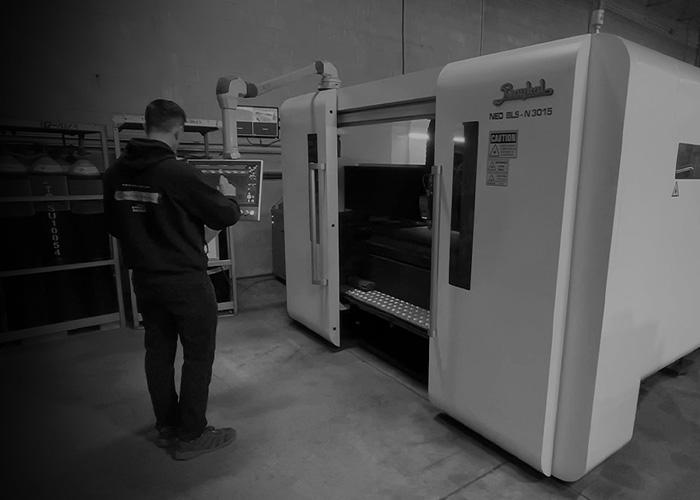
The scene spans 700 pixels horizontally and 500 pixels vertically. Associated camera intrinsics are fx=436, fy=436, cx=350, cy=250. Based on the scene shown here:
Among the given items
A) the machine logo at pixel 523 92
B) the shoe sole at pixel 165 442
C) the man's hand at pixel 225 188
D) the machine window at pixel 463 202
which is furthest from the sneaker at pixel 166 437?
the machine logo at pixel 523 92

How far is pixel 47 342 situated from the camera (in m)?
3.35

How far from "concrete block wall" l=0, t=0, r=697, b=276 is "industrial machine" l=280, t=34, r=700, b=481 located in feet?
9.07

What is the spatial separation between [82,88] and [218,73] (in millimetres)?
1288

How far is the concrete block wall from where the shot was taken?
3820 millimetres

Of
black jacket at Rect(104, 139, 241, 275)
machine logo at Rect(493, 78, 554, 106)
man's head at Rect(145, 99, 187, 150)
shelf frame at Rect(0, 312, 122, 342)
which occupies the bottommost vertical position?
shelf frame at Rect(0, 312, 122, 342)

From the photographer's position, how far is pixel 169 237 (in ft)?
6.15

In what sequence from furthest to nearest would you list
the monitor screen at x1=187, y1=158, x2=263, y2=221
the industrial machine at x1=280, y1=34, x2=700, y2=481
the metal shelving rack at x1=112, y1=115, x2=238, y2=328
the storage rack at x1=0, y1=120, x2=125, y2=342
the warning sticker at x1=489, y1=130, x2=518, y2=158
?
Answer: the metal shelving rack at x1=112, y1=115, x2=238, y2=328 → the storage rack at x1=0, y1=120, x2=125, y2=342 → the monitor screen at x1=187, y1=158, x2=263, y2=221 → the warning sticker at x1=489, y1=130, x2=518, y2=158 → the industrial machine at x1=280, y1=34, x2=700, y2=481

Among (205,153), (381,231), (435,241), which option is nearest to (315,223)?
(381,231)

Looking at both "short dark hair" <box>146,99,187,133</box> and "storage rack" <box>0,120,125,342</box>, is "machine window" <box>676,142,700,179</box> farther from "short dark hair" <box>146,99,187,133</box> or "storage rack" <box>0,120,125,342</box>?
"storage rack" <box>0,120,125,342</box>

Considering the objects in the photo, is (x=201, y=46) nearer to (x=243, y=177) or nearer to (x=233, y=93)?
(x=233, y=93)

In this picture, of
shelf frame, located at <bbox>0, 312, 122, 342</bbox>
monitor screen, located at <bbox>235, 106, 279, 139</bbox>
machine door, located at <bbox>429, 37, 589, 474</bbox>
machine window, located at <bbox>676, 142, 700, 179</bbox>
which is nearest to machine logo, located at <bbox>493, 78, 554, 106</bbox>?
machine door, located at <bbox>429, 37, 589, 474</bbox>

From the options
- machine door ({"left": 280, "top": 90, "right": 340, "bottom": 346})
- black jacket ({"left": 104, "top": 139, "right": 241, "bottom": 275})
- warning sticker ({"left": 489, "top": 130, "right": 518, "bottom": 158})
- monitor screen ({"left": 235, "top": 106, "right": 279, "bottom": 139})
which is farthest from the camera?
monitor screen ({"left": 235, "top": 106, "right": 279, "bottom": 139})

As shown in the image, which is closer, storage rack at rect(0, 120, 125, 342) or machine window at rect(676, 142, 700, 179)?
machine window at rect(676, 142, 700, 179)

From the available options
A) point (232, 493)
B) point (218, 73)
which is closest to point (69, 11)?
point (218, 73)
